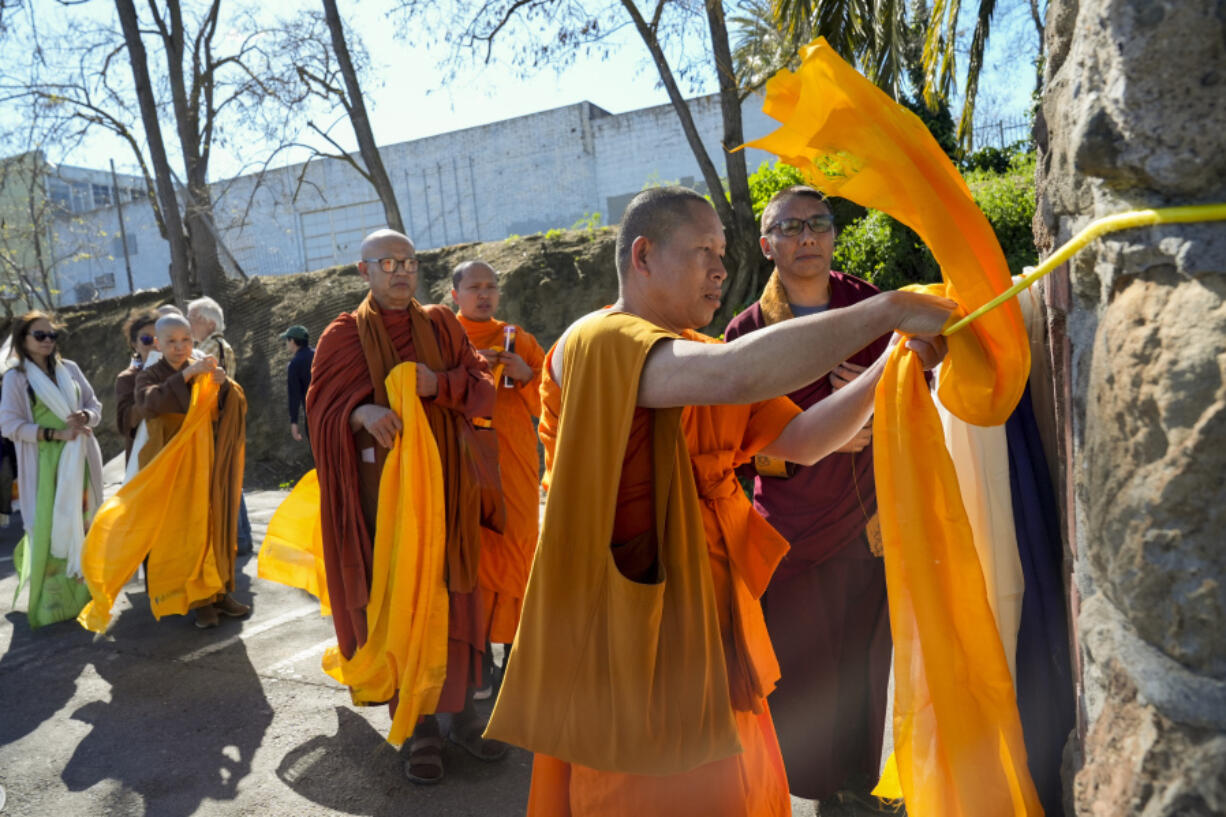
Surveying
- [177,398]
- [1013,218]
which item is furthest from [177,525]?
[1013,218]

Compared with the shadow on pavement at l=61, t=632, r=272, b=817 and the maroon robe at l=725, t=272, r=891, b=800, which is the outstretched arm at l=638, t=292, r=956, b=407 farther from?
the shadow on pavement at l=61, t=632, r=272, b=817

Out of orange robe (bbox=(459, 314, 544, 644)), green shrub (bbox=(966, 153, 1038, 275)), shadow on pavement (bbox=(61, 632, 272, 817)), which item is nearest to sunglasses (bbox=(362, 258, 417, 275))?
orange robe (bbox=(459, 314, 544, 644))

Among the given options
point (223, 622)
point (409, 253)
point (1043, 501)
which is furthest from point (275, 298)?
point (1043, 501)

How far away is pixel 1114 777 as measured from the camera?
3.89 feet

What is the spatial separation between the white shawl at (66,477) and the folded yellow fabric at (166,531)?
0.62 m

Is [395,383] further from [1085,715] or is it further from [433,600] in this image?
[1085,715]

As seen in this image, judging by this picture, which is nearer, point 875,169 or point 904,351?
point 875,169

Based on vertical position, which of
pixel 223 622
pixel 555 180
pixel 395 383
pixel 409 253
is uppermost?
pixel 555 180

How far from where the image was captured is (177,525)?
5.48 meters

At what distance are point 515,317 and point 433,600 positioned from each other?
8.94 meters

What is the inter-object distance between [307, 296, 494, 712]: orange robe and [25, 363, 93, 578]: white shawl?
2.98 m

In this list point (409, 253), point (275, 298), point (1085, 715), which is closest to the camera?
point (1085, 715)

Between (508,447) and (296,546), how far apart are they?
1.09 m

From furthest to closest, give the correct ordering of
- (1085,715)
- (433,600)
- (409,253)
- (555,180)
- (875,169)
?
(555,180)
(409,253)
(433,600)
(875,169)
(1085,715)
